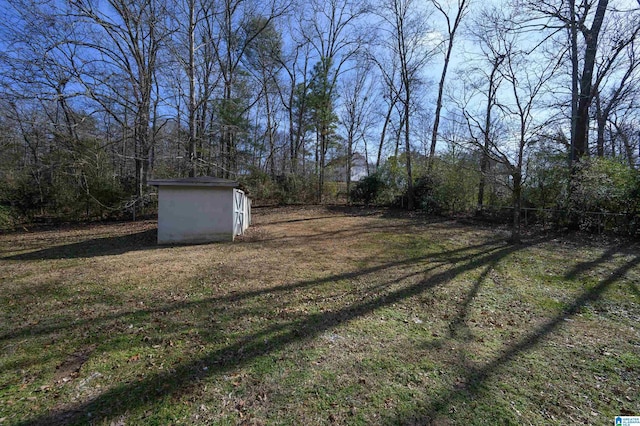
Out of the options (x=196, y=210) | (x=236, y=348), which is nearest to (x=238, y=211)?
(x=196, y=210)

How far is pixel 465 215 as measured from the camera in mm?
11938

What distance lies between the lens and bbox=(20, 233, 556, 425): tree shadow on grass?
188cm

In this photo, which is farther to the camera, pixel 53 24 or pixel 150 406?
pixel 53 24

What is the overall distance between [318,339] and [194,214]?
5.91 metres

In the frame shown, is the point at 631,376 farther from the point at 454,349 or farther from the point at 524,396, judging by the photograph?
the point at 454,349

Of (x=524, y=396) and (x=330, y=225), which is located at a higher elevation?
(x=330, y=225)

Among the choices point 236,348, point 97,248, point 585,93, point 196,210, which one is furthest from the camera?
point 585,93

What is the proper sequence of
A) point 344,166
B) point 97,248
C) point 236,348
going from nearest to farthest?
point 236,348 < point 97,248 < point 344,166

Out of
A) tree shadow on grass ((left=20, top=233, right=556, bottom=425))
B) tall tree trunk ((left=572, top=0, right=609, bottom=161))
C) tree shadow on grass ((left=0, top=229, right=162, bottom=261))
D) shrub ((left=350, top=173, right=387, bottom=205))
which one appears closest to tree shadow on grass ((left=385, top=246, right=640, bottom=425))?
tree shadow on grass ((left=20, top=233, right=556, bottom=425))

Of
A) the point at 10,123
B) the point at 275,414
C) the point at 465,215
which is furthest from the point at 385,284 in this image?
the point at 10,123

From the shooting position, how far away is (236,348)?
2668 millimetres

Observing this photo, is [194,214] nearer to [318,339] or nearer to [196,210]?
[196,210]

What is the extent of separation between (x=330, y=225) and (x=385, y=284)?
5.91 meters

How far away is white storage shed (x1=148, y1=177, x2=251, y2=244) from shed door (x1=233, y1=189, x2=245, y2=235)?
0.21 m
